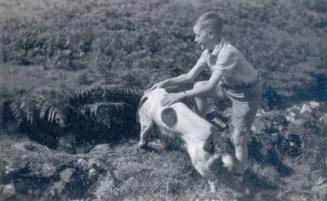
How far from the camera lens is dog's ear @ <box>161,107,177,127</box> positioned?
4.77 m

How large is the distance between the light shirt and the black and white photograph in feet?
0.04

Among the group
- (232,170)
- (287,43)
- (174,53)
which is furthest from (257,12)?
(232,170)

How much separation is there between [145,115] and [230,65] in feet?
4.47

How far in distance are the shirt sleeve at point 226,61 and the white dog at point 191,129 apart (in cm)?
63

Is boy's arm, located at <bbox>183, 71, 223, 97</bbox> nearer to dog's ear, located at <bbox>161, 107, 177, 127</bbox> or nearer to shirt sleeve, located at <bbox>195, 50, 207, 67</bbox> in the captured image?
dog's ear, located at <bbox>161, 107, 177, 127</bbox>

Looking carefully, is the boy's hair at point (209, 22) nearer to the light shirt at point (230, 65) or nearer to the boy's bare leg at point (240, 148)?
the light shirt at point (230, 65)

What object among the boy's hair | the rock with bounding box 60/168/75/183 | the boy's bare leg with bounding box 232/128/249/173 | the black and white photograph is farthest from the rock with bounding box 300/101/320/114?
the rock with bounding box 60/168/75/183

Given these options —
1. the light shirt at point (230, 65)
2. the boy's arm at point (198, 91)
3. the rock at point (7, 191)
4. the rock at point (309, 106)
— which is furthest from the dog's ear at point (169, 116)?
the rock at point (309, 106)

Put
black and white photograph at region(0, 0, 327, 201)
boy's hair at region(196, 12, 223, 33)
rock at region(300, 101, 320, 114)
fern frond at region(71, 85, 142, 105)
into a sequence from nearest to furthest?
boy's hair at region(196, 12, 223, 33) → black and white photograph at region(0, 0, 327, 201) → fern frond at region(71, 85, 142, 105) → rock at region(300, 101, 320, 114)

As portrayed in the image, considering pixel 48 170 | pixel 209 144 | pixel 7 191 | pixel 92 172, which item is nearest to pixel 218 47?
pixel 209 144

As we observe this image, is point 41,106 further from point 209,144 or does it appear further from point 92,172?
point 209,144

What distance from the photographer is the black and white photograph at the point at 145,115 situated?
4.66 meters

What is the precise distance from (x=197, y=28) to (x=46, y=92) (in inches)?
94.6

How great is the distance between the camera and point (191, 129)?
4.60 meters
